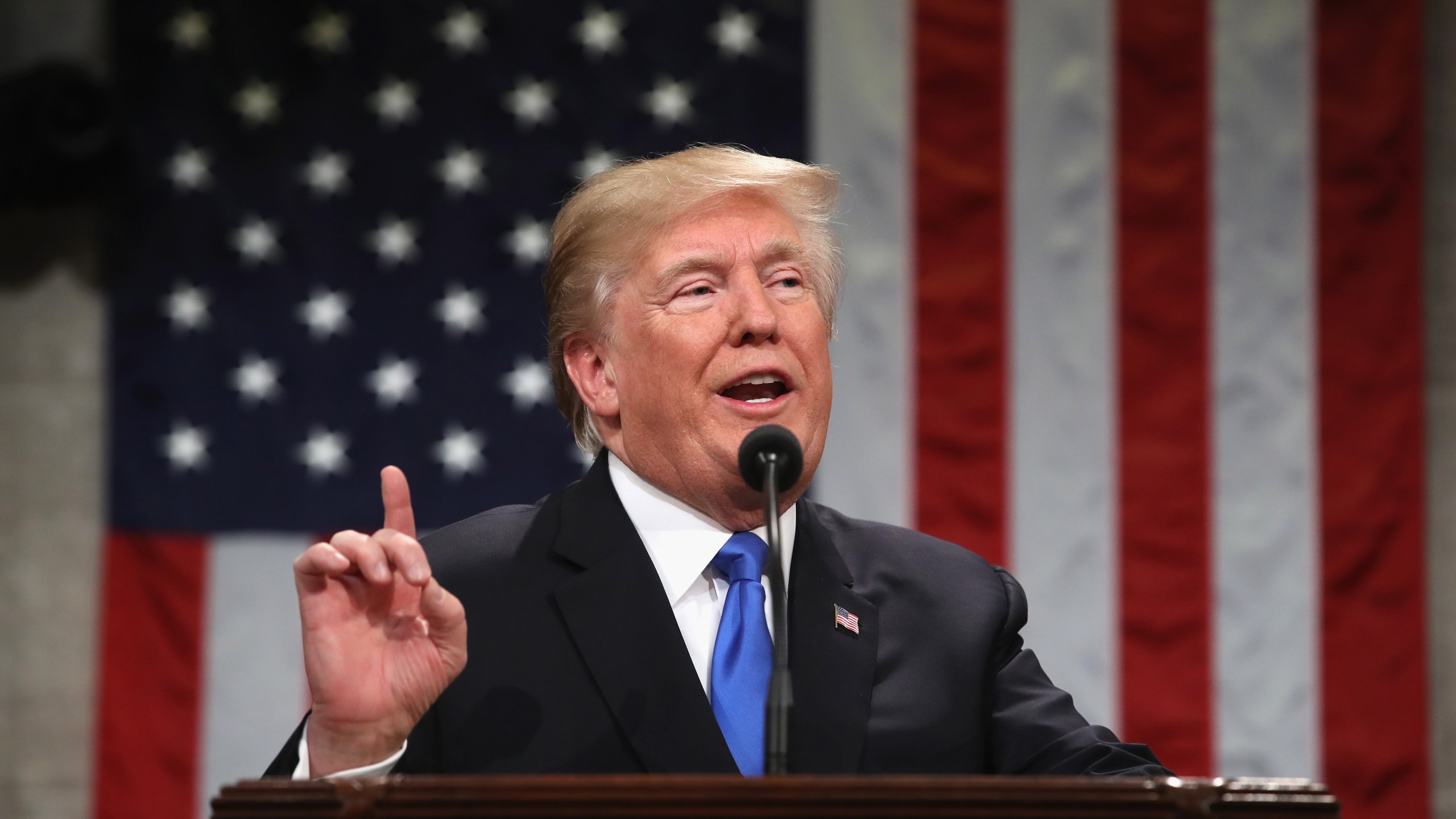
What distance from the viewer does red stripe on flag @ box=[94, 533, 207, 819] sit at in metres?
3.53

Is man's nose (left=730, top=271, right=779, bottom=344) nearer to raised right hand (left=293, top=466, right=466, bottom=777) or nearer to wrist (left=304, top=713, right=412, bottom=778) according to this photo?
raised right hand (left=293, top=466, right=466, bottom=777)

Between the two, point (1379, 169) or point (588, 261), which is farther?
point (1379, 169)

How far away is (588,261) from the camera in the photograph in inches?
72.2

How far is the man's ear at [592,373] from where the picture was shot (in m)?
1.82

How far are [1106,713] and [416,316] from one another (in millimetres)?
2182

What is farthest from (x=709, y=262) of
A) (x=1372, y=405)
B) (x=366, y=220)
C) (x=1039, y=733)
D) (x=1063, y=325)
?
(x=1372, y=405)

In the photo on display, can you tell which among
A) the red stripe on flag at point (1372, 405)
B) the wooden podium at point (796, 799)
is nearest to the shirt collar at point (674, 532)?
the wooden podium at point (796, 799)

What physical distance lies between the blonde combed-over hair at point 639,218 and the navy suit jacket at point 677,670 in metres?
0.22

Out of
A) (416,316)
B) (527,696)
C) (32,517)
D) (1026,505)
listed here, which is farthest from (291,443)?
(527,696)

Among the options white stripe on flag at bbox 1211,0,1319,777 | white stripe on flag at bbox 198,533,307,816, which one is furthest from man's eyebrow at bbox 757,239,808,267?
white stripe on flag at bbox 198,533,307,816

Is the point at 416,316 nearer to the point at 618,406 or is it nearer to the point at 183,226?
the point at 183,226

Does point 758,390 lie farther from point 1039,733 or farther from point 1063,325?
point 1063,325

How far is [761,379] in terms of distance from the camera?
172 centimetres

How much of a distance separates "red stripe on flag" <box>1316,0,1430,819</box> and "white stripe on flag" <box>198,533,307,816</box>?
2.83 meters
